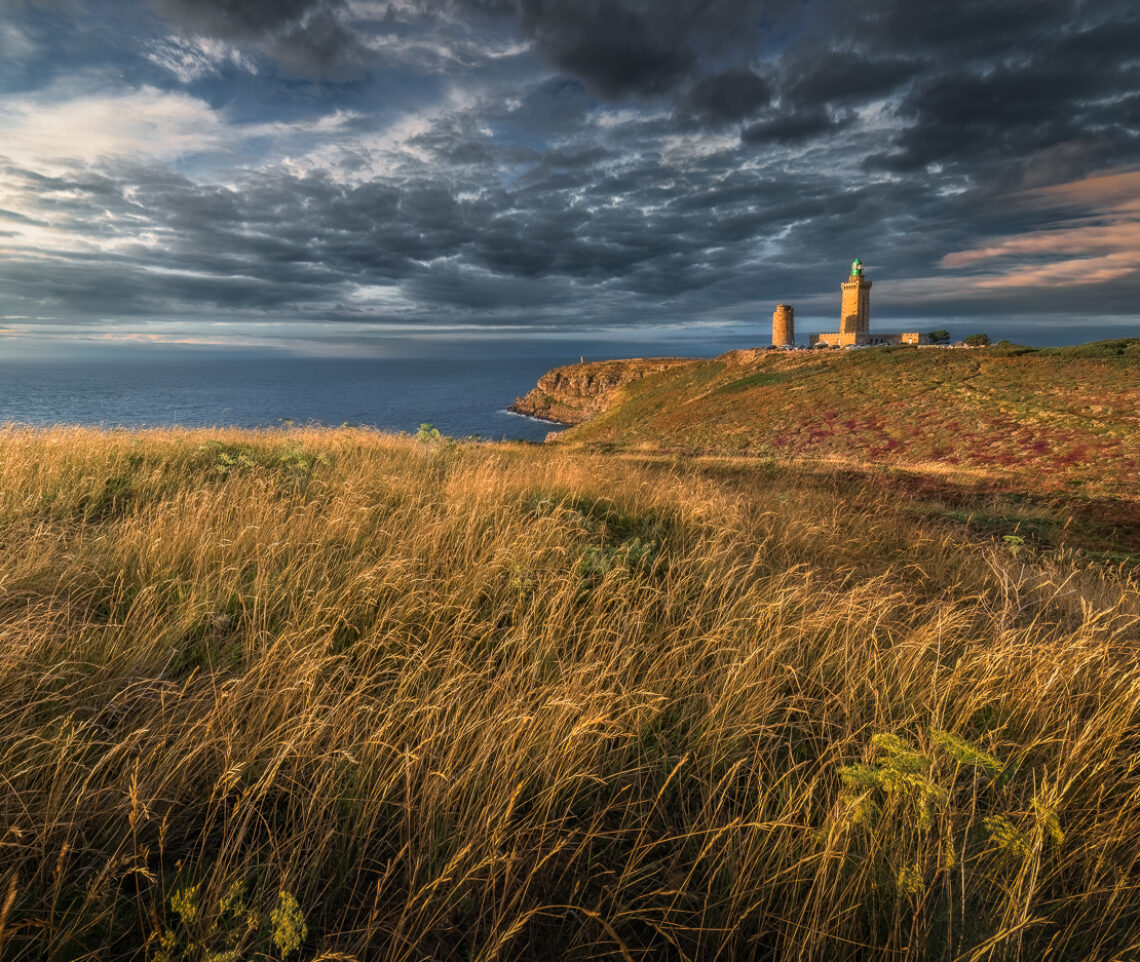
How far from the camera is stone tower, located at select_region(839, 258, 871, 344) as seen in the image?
6725 centimetres

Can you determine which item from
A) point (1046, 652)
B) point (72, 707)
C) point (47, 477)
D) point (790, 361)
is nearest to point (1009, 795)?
point (1046, 652)

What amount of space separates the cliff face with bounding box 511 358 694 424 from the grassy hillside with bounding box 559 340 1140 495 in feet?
134

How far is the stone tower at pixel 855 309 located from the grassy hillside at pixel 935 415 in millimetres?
24385

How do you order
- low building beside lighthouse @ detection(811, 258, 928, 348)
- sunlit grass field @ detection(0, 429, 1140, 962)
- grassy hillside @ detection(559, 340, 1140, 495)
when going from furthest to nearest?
1. low building beside lighthouse @ detection(811, 258, 928, 348)
2. grassy hillside @ detection(559, 340, 1140, 495)
3. sunlit grass field @ detection(0, 429, 1140, 962)

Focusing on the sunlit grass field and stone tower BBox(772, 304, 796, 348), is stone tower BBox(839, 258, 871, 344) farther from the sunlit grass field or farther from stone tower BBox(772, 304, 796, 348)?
the sunlit grass field

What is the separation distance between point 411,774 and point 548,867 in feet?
1.86

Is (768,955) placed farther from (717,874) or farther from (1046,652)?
(1046,652)

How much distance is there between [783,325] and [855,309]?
8730 millimetres

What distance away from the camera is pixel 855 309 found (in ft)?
222

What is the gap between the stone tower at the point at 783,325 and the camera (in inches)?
2719

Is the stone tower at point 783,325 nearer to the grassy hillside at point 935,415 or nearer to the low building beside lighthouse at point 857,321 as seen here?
the low building beside lighthouse at point 857,321

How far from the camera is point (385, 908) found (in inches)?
62.5

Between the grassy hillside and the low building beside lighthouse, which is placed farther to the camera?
the low building beside lighthouse

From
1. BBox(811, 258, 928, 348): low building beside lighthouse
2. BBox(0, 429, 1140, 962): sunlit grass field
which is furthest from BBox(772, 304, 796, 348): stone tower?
BBox(0, 429, 1140, 962): sunlit grass field
